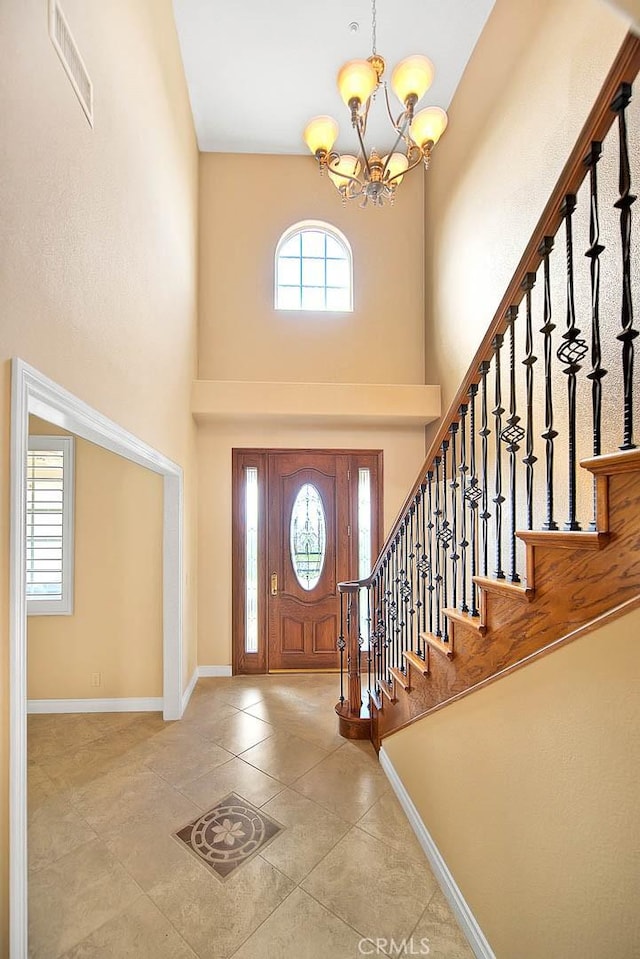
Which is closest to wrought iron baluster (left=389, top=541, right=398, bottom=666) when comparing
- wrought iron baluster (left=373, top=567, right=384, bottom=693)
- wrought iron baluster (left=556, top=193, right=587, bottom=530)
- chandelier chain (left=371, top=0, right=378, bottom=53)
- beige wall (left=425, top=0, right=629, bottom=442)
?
wrought iron baluster (left=373, top=567, right=384, bottom=693)

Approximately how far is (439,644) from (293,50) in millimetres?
4875

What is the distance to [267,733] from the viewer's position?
11.4 feet

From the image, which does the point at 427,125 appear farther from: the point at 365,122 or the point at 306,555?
the point at 306,555

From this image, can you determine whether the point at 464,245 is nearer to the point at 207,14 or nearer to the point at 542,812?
the point at 207,14

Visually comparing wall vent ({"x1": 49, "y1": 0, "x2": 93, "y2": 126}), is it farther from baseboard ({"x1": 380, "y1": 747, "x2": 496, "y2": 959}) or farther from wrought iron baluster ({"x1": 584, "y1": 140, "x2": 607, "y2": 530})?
baseboard ({"x1": 380, "y1": 747, "x2": 496, "y2": 959})

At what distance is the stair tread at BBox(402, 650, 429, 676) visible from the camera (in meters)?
2.22

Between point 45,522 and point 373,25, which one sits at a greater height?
point 373,25

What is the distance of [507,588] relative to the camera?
4.93 ft

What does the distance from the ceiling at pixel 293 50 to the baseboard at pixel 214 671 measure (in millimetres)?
5595

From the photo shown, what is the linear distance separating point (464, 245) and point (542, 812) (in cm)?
407

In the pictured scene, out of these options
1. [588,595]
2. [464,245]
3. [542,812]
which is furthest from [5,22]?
[464,245]

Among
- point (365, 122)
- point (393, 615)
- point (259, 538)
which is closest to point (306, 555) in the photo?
point (259, 538)

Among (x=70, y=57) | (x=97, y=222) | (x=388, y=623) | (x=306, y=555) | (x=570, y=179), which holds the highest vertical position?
(x=70, y=57)

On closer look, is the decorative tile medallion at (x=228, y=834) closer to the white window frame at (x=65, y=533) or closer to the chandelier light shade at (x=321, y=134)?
the white window frame at (x=65, y=533)
